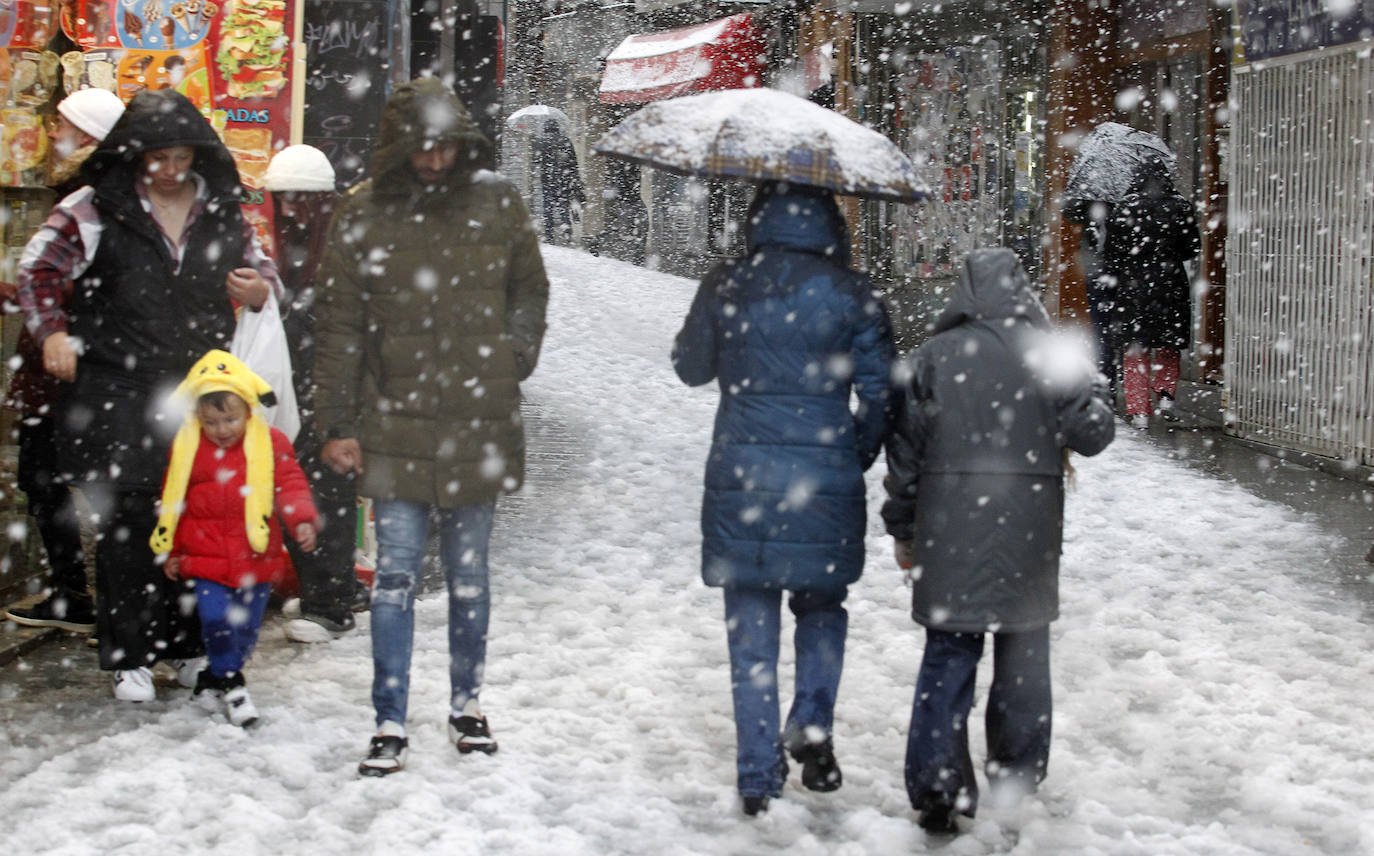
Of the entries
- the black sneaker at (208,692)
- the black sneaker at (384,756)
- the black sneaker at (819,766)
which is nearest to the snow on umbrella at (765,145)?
the black sneaker at (819,766)

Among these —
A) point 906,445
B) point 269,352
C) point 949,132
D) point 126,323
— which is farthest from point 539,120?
point 906,445

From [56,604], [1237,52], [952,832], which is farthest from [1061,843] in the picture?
[1237,52]

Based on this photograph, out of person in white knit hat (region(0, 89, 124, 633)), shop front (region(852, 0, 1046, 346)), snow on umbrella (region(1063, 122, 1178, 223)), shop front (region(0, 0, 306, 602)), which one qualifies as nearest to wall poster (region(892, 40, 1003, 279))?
shop front (region(852, 0, 1046, 346))

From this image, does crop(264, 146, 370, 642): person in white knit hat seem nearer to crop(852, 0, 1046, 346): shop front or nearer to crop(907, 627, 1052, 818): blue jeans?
crop(907, 627, 1052, 818): blue jeans

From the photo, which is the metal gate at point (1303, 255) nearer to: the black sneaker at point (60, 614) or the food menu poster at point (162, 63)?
the food menu poster at point (162, 63)

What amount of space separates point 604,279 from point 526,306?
1499 cm

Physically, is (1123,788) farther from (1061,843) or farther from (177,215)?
(177,215)

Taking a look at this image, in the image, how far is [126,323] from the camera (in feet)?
17.8

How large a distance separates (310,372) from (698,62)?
1753 centimetres

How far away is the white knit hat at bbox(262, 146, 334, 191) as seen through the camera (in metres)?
6.25

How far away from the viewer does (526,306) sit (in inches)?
196

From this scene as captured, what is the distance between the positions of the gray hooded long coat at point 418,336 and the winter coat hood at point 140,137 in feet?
2.66

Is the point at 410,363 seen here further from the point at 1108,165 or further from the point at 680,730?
the point at 1108,165

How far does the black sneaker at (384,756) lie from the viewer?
4762 mm
